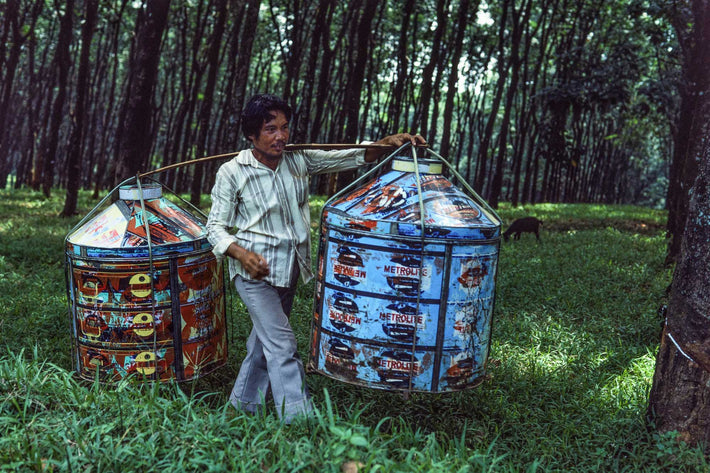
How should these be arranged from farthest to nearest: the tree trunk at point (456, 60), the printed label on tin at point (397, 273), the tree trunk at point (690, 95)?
the tree trunk at point (456, 60)
the tree trunk at point (690, 95)
the printed label on tin at point (397, 273)

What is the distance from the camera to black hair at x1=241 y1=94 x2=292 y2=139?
323 centimetres

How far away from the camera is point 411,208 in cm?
298

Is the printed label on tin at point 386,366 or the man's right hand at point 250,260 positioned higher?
the man's right hand at point 250,260

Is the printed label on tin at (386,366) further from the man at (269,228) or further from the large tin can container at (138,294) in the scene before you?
the large tin can container at (138,294)

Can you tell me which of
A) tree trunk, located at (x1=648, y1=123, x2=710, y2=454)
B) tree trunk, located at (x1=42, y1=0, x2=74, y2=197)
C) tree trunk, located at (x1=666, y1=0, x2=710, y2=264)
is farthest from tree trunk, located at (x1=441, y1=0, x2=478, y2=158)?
tree trunk, located at (x1=648, y1=123, x2=710, y2=454)

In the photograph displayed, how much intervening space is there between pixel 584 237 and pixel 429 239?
27.6ft

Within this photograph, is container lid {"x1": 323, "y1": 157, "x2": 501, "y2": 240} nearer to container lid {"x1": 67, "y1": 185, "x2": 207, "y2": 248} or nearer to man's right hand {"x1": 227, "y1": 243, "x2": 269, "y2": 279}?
man's right hand {"x1": 227, "y1": 243, "x2": 269, "y2": 279}

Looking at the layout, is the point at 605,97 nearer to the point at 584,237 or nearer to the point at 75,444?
the point at 584,237

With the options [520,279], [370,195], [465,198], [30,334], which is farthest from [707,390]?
[30,334]

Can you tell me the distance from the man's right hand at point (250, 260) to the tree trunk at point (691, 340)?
2.08 m

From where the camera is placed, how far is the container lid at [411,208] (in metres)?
2.89

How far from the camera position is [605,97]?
12703mm

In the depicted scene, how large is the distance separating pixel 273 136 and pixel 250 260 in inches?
25.4

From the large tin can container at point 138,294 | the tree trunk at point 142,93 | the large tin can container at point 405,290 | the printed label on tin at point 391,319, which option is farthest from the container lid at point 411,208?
the tree trunk at point 142,93
